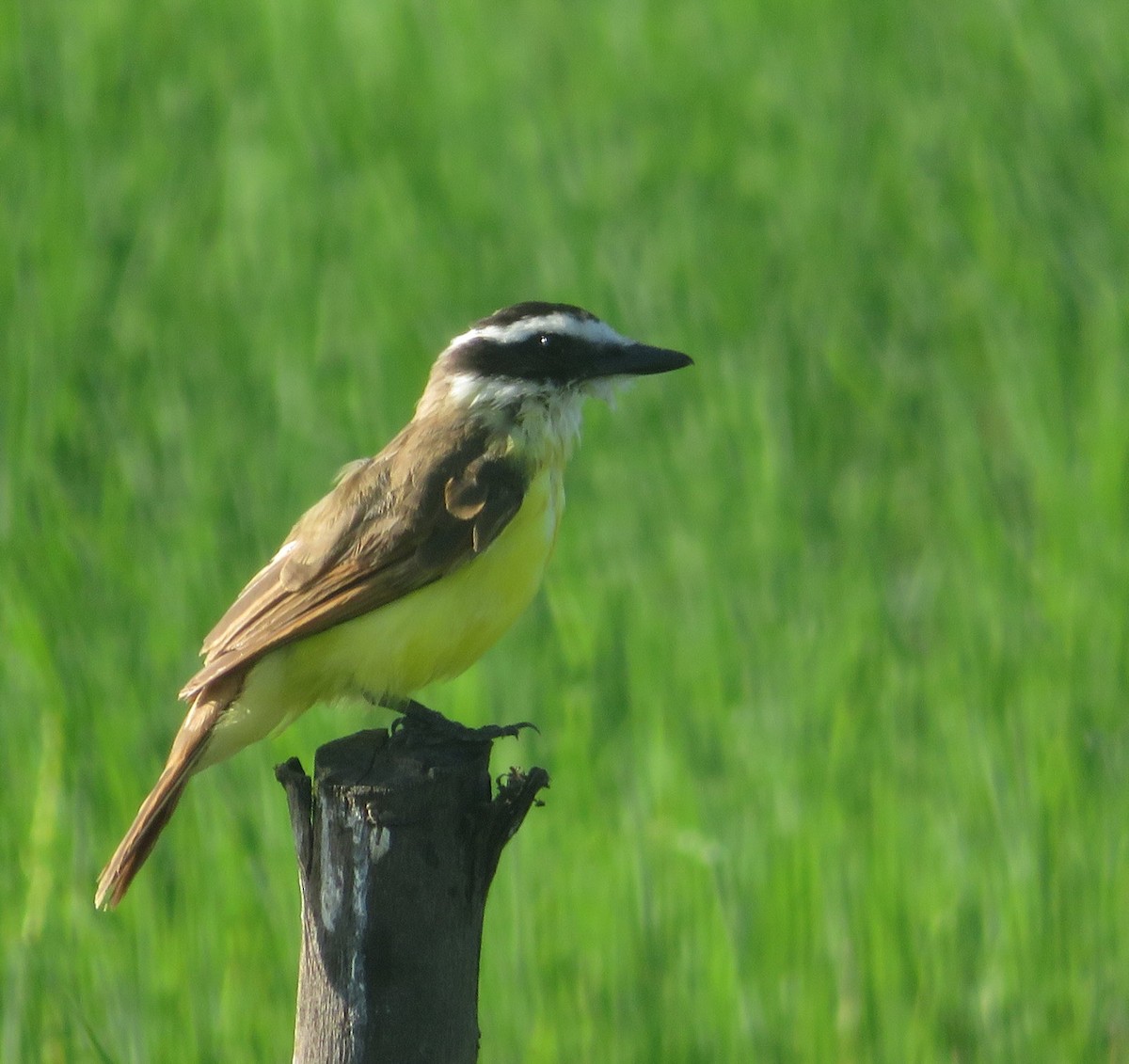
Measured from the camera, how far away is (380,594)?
4.08 m

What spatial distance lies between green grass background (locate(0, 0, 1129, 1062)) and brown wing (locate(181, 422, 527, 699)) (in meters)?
0.66

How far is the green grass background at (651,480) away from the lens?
4.44 metres

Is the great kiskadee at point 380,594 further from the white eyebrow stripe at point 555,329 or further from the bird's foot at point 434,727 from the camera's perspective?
the white eyebrow stripe at point 555,329

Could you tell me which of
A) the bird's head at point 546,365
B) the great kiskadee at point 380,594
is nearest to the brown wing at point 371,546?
the great kiskadee at point 380,594

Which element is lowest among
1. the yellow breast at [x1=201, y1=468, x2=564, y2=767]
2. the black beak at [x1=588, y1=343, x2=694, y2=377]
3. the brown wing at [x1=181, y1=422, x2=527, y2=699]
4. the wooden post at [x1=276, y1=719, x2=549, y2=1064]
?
the wooden post at [x1=276, y1=719, x2=549, y2=1064]

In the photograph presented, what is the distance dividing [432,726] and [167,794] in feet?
1.75

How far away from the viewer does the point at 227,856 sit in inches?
175

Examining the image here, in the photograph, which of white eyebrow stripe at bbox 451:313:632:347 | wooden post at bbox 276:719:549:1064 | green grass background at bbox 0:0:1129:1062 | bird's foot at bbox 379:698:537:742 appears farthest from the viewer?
white eyebrow stripe at bbox 451:313:632:347

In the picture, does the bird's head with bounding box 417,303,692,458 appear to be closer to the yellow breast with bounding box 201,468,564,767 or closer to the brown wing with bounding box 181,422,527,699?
the brown wing with bounding box 181,422,527,699

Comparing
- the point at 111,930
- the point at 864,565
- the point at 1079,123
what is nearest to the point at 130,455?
the point at 111,930

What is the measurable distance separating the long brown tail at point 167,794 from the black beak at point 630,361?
1.21m

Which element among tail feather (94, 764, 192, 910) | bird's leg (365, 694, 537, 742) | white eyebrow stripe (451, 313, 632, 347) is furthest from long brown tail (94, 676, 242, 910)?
white eyebrow stripe (451, 313, 632, 347)

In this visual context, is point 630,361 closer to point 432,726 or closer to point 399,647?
point 399,647

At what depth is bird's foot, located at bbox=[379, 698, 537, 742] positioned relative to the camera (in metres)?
3.64
